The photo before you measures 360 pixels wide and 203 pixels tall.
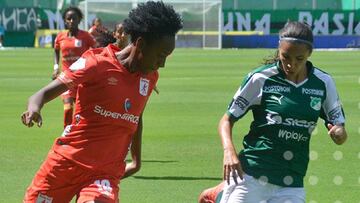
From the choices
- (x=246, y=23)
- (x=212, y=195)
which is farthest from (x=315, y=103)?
(x=246, y=23)

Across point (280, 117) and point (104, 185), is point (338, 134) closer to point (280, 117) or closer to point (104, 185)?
point (280, 117)

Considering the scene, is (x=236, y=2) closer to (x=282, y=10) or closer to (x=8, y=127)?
→ (x=282, y=10)

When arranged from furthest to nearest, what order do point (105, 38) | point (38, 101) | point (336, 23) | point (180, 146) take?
point (336, 23)
point (180, 146)
point (105, 38)
point (38, 101)

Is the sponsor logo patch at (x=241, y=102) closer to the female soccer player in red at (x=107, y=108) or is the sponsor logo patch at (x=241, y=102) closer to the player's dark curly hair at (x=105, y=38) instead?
the female soccer player in red at (x=107, y=108)

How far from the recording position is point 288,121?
23.0ft

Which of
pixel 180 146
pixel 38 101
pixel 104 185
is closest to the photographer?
pixel 38 101

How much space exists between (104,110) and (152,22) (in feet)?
2.29

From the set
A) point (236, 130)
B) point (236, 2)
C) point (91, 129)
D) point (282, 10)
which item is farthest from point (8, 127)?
point (236, 2)

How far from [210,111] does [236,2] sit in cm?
5522

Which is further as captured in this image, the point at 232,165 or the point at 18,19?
the point at 18,19

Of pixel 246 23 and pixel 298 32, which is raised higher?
pixel 298 32

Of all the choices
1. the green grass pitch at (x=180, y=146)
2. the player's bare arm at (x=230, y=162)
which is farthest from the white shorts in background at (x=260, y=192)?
the green grass pitch at (x=180, y=146)

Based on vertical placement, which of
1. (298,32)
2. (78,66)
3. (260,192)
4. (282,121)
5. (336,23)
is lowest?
(336,23)

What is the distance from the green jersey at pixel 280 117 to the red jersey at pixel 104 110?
83 centimetres
